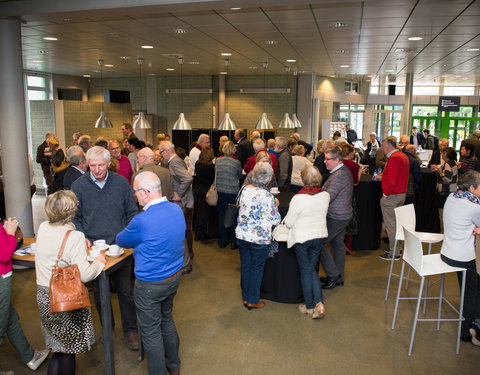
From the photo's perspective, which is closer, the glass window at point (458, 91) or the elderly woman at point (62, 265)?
the elderly woman at point (62, 265)

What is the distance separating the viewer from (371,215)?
6.04m

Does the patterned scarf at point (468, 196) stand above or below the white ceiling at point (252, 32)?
below

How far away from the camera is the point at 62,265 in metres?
2.57

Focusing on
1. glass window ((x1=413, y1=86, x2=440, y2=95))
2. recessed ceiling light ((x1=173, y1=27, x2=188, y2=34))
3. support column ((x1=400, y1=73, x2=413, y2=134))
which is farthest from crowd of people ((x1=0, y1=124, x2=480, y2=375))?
glass window ((x1=413, y1=86, x2=440, y2=95))

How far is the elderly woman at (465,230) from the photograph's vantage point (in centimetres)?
334

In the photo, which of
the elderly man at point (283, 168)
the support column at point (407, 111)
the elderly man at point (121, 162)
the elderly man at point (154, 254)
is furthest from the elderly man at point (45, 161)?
the support column at point (407, 111)

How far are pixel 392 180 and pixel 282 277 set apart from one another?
2.09 meters

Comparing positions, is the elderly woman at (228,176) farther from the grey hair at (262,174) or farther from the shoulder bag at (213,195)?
the grey hair at (262,174)

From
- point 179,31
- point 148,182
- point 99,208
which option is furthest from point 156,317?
point 179,31

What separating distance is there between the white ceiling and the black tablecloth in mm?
2626

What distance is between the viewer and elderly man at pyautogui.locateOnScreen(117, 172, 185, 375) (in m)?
2.66

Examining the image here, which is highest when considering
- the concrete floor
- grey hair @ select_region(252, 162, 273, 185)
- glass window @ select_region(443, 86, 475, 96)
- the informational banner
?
glass window @ select_region(443, 86, 475, 96)

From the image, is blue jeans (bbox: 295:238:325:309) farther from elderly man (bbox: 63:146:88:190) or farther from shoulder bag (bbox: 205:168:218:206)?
elderly man (bbox: 63:146:88:190)

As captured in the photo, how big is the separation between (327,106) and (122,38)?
9.61 metres
